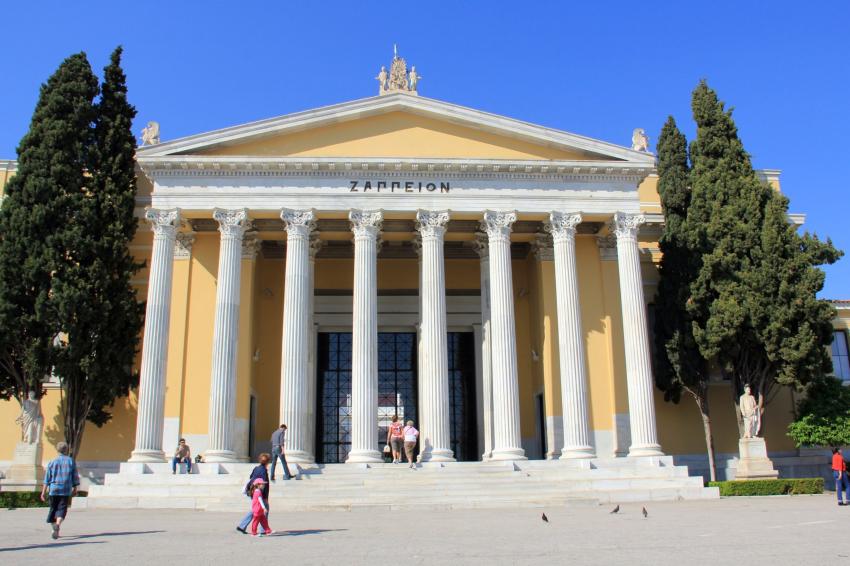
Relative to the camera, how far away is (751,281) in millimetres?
25094

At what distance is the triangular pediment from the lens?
25.3m

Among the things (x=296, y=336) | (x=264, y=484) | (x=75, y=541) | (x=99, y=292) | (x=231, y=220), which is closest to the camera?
(x=75, y=541)

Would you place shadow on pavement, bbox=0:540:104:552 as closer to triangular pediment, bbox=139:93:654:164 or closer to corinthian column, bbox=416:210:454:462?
corinthian column, bbox=416:210:454:462

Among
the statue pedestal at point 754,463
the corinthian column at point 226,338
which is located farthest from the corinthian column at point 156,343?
the statue pedestal at point 754,463

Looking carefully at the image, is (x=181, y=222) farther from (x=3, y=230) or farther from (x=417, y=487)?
(x=417, y=487)

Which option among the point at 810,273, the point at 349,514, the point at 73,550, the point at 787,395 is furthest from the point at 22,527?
the point at 787,395

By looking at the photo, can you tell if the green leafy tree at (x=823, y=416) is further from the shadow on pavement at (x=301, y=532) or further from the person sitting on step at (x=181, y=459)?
the person sitting on step at (x=181, y=459)

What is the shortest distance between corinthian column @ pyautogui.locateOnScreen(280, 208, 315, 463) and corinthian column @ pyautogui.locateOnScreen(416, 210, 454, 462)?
11.8 ft

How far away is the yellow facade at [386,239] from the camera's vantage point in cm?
2548

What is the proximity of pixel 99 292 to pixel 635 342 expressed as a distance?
55.8ft

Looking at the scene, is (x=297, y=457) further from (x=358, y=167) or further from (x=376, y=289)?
(x=358, y=167)

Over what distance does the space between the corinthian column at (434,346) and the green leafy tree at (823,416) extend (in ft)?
39.4

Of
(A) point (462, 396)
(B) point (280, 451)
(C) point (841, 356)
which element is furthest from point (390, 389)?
(C) point (841, 356)

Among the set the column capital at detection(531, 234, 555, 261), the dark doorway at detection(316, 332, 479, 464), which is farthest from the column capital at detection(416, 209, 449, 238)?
the dark doorway at detection(316, 332, 479, 464)
